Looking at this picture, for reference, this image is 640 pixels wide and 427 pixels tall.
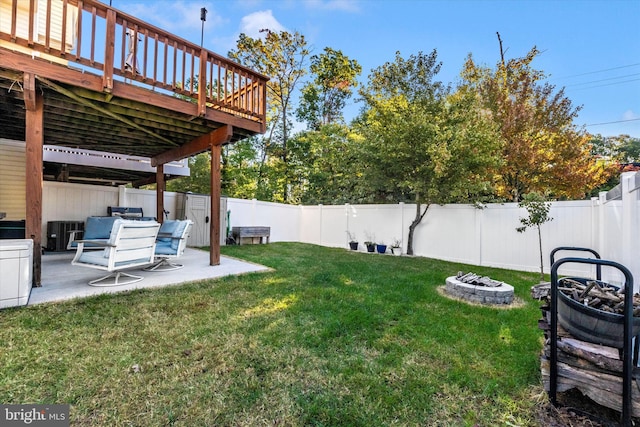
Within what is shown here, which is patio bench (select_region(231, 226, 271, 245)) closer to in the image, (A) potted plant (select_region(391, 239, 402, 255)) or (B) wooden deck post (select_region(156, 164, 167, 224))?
(B) wooden deck post (select_region(156, 164, 167, 224))

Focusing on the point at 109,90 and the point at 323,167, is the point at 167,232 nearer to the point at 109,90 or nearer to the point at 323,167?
the point at 109,90

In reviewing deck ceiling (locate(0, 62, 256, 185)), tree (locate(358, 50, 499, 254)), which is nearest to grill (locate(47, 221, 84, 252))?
deck ceiling (locate(0, 62, 256, 185))

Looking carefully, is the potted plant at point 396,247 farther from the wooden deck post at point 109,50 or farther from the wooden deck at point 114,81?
the wooden deck post at point 109,50

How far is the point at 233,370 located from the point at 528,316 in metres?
3.42

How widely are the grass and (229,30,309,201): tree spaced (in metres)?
→ 12.2

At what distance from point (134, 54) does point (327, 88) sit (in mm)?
13131

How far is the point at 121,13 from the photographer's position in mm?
3955

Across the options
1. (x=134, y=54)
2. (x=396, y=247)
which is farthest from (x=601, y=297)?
(x=396, y=247)

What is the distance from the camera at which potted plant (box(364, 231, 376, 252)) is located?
9.22m

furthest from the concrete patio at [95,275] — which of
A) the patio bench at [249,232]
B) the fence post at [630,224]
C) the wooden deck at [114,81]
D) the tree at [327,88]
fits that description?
the tree at [327,88]

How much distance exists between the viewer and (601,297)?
1768mm

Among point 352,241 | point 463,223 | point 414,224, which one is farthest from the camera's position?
point 352,241

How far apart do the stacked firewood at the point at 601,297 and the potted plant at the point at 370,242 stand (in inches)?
284

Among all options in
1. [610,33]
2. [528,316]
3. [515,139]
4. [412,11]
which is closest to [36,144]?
[528,316]
